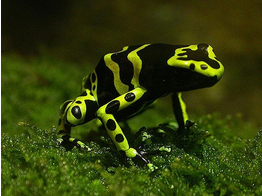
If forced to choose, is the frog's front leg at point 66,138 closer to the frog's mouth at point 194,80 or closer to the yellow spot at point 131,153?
the yellow spot at point 131,153

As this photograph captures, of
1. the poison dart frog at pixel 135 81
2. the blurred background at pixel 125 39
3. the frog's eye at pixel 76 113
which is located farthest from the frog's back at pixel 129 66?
the blurred background at pixel 125 39

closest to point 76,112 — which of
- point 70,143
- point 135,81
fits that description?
point 70,143

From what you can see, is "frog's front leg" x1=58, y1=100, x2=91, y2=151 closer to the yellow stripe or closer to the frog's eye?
the frog's eye

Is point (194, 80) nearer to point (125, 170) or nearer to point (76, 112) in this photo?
point (125, 170)

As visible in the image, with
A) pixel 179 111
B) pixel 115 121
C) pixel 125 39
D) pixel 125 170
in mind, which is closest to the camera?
pixel 125 170

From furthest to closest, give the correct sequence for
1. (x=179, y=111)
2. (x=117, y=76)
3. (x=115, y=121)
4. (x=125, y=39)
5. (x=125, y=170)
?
(x=125, y=39) → (x=179, y=111) → (x=117, y=76) → (x=115, y=121) → (x=125, y=170)

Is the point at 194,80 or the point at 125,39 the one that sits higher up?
the point at 194,80
